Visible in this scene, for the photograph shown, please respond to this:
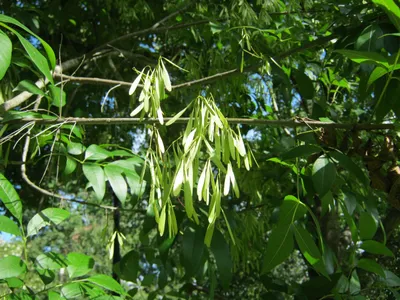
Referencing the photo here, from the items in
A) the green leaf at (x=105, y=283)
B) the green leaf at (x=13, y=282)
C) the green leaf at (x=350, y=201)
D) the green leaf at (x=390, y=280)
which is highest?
the green leaf at (x=13, y=282)

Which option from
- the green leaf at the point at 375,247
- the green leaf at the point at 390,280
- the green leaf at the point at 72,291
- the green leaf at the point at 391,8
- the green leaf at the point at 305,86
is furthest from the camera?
the green leaf at the point at 305,86

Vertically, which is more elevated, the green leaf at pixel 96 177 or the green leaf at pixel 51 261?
the green leaf at pixel 96 177

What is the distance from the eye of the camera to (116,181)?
980mm

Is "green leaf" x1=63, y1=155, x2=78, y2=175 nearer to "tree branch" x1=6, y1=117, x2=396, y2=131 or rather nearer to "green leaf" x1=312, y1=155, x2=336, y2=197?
"tree branch" x1=6, y1=117, x2=396, y2=131

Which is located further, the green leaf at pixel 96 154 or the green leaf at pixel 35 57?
the green leaf at pixel 96 154

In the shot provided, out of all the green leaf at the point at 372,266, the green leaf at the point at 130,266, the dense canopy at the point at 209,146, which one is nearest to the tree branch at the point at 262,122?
the dense canopy at the point at 209,146

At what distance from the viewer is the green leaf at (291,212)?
0.82m

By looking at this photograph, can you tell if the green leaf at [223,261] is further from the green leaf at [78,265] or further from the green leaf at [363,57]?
the green leaf at [363,57]

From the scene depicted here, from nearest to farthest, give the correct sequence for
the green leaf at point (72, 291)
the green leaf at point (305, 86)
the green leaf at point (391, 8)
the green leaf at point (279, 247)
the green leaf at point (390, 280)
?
the green leaf at point (391, 8), the green leaf at point (279, 247), the green leaf at point (72, 291), the green leaf at point (390, 280), the green leaf at point (305, 86)

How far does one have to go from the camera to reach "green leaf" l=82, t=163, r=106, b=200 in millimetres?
942

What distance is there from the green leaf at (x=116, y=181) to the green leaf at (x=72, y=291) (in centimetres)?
17

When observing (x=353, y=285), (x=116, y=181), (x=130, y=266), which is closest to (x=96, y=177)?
(x=116, y=181)

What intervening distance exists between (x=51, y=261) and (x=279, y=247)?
1.44 feet

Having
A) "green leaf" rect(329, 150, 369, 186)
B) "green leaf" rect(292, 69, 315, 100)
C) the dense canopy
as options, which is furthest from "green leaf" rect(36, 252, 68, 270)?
"green leaf" rect(292, 69, 315, 100)
